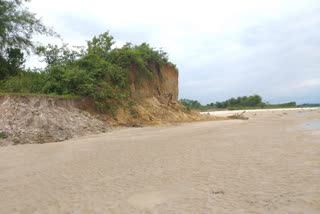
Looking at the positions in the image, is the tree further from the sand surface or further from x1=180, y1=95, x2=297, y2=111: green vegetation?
x1=180, y1=95, x2=297, y2=111: green vegetation

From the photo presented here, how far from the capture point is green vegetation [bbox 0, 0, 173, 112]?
11812mm

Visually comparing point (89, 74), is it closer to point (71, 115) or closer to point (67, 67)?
point (67, 67)

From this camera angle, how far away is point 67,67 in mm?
12742

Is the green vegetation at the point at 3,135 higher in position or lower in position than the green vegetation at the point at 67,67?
lower

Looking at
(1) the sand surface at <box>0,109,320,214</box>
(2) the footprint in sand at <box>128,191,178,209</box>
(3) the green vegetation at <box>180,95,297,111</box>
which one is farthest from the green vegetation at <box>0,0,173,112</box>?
(3) the green vegetation at <box>180,95,297,111</box>

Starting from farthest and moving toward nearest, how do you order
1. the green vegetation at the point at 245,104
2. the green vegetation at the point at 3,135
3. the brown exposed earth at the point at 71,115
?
the green vegetation at the point at 245,104 → the brown exposed earth at the point at 71,115 → the green vegetation at the point at 3,135

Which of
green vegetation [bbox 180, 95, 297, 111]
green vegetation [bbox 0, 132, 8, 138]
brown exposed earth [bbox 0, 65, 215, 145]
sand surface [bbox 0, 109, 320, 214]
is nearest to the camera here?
sand surface [bbox 0, 109, 320, 214]

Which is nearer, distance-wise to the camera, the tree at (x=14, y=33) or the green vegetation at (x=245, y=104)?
the tree at (x=14, y=33)

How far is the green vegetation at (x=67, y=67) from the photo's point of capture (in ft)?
38.8

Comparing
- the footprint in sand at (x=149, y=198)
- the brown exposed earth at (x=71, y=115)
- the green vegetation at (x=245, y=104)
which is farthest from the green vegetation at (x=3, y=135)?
the green vegetation at (x=245, y=104)

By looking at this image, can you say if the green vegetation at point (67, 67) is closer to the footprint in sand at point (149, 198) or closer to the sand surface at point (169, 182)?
the sand surface at point (169, 182)

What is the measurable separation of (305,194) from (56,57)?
14.1 m

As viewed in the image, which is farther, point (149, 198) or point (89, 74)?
point (89, 74)

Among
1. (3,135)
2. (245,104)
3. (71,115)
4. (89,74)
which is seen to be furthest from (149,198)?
(245,104)
